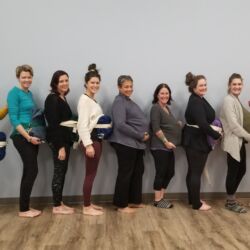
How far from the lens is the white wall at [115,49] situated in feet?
10.5

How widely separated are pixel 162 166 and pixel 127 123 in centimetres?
56

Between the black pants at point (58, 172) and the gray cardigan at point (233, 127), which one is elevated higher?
the gray cardigan at point (233, 127)

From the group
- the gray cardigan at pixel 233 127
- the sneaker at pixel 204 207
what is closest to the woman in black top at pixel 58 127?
the sneaker at pixel 204 207

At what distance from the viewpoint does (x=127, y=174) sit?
3143 millimetres

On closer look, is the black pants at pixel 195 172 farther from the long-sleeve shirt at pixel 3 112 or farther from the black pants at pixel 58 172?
the long-sleeve shirt at pixel 3 112

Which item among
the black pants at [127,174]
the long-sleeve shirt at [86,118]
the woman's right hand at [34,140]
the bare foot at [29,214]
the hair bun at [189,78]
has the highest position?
the hair bun at [189,78]

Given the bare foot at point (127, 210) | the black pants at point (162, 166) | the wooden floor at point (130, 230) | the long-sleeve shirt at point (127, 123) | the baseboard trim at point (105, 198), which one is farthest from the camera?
the baseboard trim at point (105, 198)

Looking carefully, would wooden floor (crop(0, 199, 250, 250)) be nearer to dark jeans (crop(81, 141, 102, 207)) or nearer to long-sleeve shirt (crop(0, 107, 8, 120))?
dark jeans (crop(81, 141, 102, 207))

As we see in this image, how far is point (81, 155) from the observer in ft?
11.2

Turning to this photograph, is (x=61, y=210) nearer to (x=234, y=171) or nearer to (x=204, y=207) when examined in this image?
(x=204, y=207)

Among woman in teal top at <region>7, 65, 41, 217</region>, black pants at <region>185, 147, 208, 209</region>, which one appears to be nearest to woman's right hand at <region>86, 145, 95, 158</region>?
woman in teal top at <region>7, 65, 41, 217</region>

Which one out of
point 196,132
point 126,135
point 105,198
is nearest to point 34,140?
point 126,135

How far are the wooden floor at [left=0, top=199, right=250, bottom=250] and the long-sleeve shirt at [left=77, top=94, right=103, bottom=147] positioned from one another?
0.73 meters

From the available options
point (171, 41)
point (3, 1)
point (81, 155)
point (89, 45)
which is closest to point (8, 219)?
point (81, 155)
